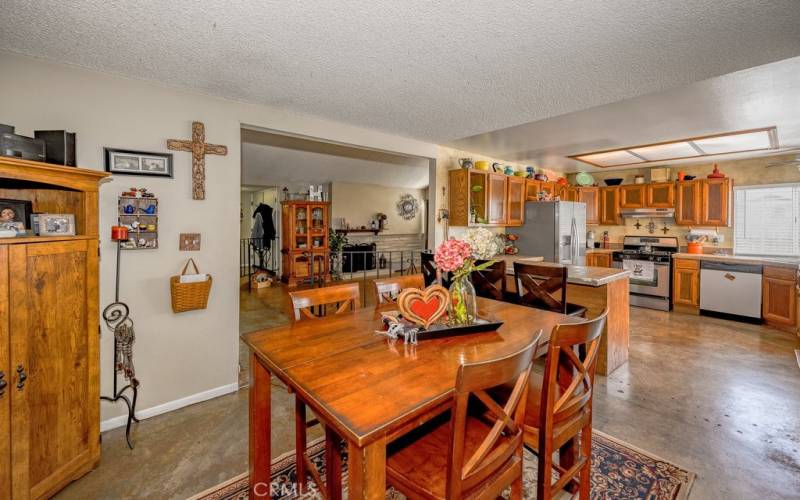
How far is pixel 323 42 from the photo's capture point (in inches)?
74.3

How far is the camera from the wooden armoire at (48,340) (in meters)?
1.51

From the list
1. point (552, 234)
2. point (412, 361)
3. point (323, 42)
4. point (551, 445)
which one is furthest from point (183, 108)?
point (552, 234)

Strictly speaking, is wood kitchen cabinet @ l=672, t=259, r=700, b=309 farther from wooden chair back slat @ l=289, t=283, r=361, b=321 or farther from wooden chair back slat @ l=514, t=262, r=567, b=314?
wooden chair back slat @ l=289, t=283, r=361, b=321

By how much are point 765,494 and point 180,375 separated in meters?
3.60

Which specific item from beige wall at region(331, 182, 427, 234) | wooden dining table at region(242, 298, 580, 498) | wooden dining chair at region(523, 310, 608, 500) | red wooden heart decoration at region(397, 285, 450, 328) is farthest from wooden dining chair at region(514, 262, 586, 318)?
beige wall at region(331, 182, 427, 234)

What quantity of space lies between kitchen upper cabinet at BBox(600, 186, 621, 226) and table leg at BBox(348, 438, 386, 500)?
6790 millimetres

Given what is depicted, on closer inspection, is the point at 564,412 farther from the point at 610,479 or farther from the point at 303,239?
the point at 303,239

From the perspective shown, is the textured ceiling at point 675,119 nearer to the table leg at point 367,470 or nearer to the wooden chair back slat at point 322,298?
the wooden chair back slat at point 322,298

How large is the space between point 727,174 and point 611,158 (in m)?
1.85

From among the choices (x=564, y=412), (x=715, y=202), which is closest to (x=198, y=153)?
(x=564, y=412)

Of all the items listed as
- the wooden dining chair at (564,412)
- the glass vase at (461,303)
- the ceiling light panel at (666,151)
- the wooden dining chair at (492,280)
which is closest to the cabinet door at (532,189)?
the ceiling light panel at (666,151)

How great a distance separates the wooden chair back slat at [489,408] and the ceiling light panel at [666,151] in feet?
15.7

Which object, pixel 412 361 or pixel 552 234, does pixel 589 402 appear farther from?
pixel 552 234

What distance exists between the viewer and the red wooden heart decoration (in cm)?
171
